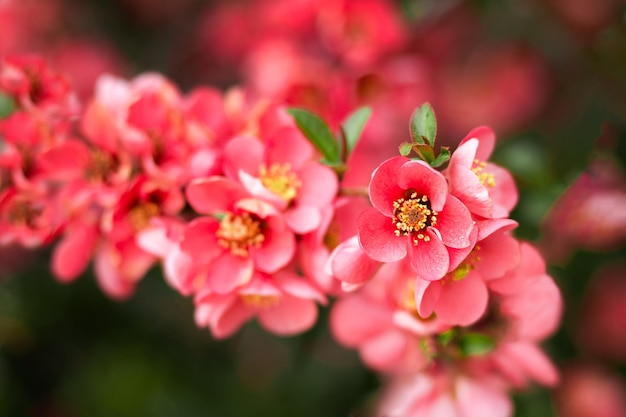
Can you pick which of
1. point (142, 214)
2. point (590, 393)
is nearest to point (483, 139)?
point (142, 214)

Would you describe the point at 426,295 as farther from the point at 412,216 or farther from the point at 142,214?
the point at 142,214

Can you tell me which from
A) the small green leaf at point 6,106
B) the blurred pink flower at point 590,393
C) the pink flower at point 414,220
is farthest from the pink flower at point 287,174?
the blurred pink flower at point 590,393

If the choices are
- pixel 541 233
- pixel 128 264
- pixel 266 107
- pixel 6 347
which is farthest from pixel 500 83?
pixel 6 347

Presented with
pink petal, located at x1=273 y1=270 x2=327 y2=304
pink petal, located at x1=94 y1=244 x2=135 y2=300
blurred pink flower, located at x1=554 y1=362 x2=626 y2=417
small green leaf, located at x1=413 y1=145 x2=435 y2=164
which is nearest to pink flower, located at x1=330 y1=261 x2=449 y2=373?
pink petal, located at x1=273 y1=270 x2=327 y2=304

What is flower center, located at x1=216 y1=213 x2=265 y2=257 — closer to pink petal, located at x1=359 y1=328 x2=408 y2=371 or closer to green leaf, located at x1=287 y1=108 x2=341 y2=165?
green leaf, located at x1=287 y1=108 x2=341 y2=165

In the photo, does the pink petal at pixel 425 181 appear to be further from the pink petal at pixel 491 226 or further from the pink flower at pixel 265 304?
the pink flower at pixel 265 304

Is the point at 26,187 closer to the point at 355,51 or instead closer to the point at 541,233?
the point at 355,51

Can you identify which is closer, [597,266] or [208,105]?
[208,105]
